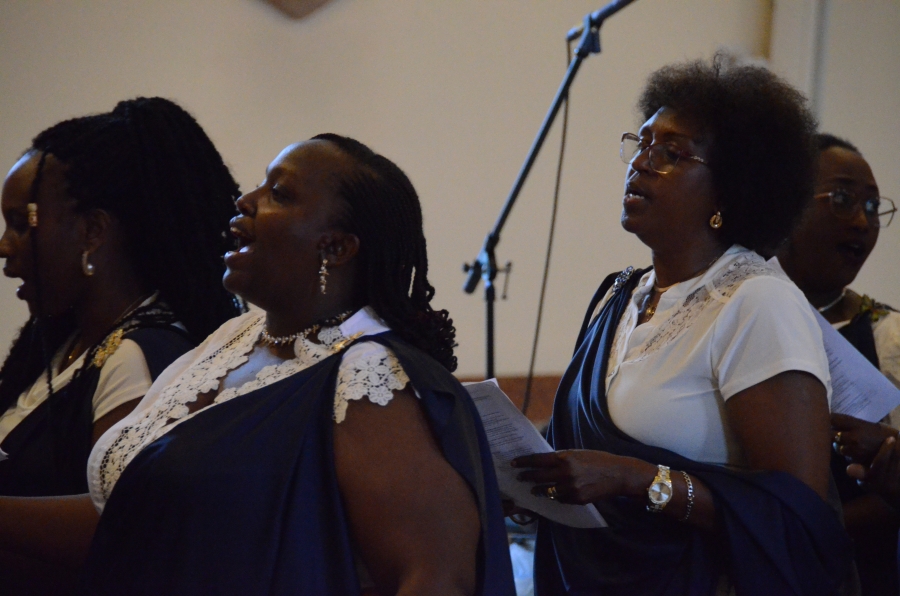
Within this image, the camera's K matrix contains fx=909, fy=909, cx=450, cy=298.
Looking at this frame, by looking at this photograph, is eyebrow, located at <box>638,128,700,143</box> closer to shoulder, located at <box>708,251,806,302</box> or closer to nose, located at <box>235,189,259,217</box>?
shoulder, located at <box>708,251,806,302</box>

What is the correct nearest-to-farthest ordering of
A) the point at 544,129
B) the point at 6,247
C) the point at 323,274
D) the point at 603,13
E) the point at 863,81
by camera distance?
the point at 323,274, the point at 6,247, the point at 603,13, the point at 544,129, the point at 863,81

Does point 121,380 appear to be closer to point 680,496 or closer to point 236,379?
point 236,379

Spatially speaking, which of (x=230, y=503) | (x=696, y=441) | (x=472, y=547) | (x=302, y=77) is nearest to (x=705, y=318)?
(x=696, y=441)

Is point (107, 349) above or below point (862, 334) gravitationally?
above

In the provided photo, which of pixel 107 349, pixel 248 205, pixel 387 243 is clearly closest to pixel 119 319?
pixel 107 349

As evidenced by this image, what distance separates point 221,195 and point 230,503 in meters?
0.83

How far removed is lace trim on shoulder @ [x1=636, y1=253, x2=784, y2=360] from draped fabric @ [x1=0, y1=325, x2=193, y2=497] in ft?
2.87

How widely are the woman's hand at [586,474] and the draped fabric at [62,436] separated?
69cm

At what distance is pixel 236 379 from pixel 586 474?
0.56m

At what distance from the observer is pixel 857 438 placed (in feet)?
5.12

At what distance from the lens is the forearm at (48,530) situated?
1440mm

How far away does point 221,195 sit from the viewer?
1842mm

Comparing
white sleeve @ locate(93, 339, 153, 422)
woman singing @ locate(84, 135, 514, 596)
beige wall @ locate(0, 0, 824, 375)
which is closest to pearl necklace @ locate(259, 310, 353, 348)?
woman singing @ locate(84, 135, 514, 596)

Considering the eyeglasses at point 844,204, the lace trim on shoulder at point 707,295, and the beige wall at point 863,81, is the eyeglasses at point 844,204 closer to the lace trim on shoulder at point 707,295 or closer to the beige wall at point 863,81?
the lace trim on shoulder at point 707,295
